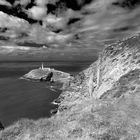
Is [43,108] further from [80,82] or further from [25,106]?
[80,82]

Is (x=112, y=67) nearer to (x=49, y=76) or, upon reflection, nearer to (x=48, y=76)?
(x=48, y=76)

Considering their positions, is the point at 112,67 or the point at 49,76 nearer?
the point at 112,67

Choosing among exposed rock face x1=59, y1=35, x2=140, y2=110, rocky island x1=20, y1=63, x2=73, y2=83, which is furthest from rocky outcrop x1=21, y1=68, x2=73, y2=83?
exposed rock face x1=59, y1=35, x2=140, y2=110

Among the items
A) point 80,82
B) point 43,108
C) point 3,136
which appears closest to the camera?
point 3,136

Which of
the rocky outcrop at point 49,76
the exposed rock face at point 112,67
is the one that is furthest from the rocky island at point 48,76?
the exposed rock face at point 112,67

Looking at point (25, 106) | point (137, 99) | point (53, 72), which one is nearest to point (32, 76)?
point (53, 72)

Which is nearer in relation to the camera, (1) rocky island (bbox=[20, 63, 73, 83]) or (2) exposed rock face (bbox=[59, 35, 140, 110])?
(2) exposed rock face (bbox=[59, 35, 140, 110])

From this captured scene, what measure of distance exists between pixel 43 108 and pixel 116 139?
63796 mm

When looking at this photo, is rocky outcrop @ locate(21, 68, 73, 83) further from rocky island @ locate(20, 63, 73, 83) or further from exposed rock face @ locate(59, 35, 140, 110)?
exposed rock face @ locate(59, 35, 140, 110)

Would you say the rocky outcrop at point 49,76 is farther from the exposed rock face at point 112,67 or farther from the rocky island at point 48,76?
the exposed rock face at point 112,67

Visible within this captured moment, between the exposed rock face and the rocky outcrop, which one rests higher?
the exposed rock face

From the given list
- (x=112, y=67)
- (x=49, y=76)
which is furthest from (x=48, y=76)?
(x=112, y=67)

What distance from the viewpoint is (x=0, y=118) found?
190 ft

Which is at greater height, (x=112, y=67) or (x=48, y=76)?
(x=112, y=67)
